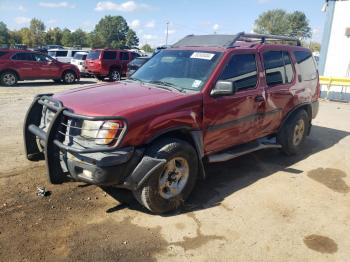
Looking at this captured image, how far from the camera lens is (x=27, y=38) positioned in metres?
75.6

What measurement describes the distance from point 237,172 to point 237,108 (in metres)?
1.22

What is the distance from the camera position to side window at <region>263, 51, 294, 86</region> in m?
5.40

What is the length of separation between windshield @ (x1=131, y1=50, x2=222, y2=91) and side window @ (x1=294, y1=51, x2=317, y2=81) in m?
2.23

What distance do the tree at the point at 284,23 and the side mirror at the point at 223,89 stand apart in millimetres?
92910

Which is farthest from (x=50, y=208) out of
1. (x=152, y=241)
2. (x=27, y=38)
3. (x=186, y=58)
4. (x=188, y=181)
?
(x=27, y=38)

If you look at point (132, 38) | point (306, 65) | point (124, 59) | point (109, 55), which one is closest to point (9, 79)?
point (109, 55)

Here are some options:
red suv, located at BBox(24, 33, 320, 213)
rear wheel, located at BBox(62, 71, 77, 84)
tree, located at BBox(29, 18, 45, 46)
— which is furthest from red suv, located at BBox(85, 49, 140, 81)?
tree, located at BBox(29, 18, 45, 46)

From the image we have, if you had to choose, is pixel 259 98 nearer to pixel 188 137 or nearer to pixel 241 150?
pixel 241 150

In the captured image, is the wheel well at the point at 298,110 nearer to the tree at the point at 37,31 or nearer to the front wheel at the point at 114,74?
the front wheel at the point at 114,74

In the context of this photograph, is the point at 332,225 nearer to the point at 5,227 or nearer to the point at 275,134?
the point at 275,134

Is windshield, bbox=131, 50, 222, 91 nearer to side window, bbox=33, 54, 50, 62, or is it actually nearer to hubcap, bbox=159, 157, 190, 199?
hubcap, bbox=159, 157, 190, 199

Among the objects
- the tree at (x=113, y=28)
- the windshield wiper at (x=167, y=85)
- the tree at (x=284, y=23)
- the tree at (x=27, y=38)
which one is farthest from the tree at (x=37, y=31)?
the windshield wiper at (x=167, y=85)

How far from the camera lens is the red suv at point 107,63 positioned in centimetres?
1859

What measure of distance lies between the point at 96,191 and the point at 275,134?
128 inches
